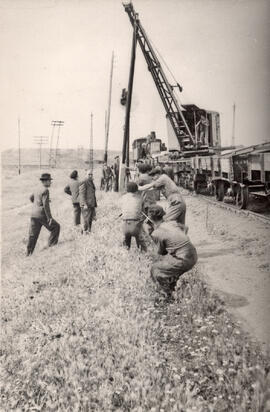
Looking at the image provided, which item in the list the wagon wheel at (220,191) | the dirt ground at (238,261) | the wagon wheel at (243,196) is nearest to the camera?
the dirt ground at (238,261)

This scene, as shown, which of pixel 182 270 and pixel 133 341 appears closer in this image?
pixel 133 341

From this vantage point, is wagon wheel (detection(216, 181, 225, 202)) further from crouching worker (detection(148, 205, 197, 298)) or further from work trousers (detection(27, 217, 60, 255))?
crouching worker (detection(148, 205, 197, 298))

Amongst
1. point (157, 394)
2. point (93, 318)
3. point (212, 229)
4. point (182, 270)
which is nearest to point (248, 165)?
point (212, 229)

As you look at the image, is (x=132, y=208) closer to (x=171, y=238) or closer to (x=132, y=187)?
(x=132, y=187)

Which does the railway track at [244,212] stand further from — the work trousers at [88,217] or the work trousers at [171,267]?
the work trousers at [171,267]

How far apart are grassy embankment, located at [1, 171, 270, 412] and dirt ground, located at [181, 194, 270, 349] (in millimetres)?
249

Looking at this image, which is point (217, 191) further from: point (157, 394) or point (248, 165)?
point (157, 394)

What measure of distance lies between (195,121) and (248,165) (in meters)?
6.00

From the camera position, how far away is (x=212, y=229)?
27.3 ft

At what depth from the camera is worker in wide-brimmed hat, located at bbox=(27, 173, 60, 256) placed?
8312 mm

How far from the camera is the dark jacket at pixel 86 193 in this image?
9133mm

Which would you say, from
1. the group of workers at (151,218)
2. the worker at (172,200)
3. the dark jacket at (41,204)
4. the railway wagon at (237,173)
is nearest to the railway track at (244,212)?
the railway wagon at (237,173)

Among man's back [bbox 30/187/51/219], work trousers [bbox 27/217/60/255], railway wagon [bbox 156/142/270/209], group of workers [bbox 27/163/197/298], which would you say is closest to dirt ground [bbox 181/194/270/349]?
railway wagon [bbox 156/142/270/209]

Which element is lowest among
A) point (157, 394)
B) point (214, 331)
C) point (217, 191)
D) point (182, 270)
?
point (157, 394)
